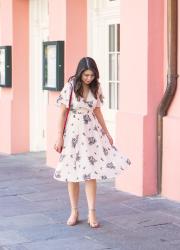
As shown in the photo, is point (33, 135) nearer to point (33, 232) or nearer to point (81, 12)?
point (81, 12)

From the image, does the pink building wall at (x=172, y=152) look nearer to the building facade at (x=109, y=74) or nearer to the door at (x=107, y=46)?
the building facade at (x=109, y=74)

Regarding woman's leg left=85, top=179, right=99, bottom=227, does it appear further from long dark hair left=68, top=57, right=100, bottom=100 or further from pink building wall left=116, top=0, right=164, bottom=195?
pink building wall left=116, top=0, right=164, bottom=195

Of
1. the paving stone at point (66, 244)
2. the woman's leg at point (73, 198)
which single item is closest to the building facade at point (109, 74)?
the woman's leg at point (73, 198)

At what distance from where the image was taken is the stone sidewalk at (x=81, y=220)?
6281 mm

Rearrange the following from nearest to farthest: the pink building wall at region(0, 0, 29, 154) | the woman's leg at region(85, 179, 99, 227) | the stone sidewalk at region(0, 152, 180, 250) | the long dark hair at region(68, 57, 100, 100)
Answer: the stone sidewalk at region(0, 152, 180, 250), the long dark hair at region(68, 57, 100, 100), the woman's leg at region(85, 179, 99, 227), the pink building wall at region(0, 0, 29, 154)

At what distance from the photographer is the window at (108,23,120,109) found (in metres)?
10.6

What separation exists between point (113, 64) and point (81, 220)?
4049 mm

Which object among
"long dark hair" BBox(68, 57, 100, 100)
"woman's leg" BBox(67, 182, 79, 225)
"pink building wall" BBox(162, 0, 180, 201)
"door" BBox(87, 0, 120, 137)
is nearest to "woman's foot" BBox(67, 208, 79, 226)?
"woman's leg" BBox(67, 182, 79, 225)

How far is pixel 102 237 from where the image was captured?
6.48 metres

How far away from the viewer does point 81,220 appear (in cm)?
720

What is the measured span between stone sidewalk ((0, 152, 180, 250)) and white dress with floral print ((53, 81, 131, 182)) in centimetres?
59

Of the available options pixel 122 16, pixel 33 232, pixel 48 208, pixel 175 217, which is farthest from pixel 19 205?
pixel 122 16

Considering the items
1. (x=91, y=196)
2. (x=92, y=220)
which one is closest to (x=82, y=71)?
(x=91, y=196)

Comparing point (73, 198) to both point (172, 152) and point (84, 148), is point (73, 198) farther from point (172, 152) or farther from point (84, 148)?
point (172, 152)
